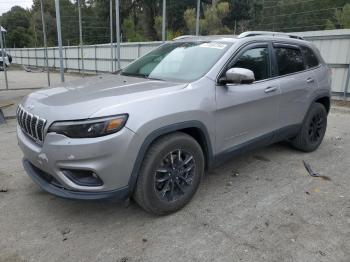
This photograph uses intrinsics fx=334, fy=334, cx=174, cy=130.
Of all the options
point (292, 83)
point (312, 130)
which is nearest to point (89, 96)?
point (292, 83)

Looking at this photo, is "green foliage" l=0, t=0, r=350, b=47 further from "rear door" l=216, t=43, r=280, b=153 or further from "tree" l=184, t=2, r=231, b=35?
"rear door" l=216, t=43, r=280, b=153

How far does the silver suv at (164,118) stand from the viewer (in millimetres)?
2723

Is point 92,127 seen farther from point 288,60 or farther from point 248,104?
point 288,60

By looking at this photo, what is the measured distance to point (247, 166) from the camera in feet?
15.2

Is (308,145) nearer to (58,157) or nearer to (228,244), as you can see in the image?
(228,244)

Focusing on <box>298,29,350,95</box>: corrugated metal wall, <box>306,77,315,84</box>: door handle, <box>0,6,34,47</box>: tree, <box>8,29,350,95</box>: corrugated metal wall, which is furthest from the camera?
<box>0,6,34,47</box>: tree

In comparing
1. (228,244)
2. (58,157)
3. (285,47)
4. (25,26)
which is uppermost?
(25,26)

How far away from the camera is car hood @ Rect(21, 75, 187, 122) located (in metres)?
2.76

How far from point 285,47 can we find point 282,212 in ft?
7.57

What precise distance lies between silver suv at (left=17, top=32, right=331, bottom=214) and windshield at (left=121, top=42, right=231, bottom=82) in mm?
15

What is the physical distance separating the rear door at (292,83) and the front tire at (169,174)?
1654mm

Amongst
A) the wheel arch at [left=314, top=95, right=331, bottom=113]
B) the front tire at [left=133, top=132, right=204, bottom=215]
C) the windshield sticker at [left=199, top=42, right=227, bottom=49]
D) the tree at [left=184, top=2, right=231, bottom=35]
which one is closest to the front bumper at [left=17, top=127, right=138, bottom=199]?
the front tire at [left=133, top=132, right=204, bottom=215]

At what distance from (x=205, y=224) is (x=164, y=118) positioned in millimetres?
1089

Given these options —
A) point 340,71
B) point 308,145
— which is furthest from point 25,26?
point 308,145
